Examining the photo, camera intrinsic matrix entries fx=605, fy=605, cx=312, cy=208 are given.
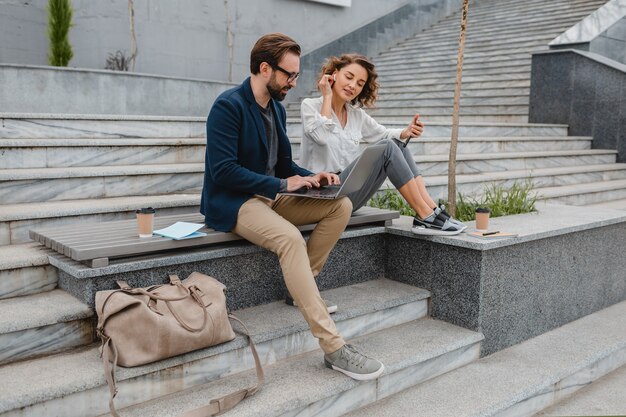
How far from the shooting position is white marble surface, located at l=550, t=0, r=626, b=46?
27.8ft

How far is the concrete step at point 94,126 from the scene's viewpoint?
14.7ft

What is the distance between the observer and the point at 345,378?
2.74 meters

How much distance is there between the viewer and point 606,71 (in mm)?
7664

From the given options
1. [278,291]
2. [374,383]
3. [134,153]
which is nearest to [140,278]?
[278,291]

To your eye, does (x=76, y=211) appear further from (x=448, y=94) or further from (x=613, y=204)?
(x=448, y=94)

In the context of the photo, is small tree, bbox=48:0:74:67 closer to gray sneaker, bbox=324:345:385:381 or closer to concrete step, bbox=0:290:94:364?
Result: concrete step, bbox=0:290:94:364

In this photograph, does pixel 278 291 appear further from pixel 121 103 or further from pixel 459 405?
pixel 121 103

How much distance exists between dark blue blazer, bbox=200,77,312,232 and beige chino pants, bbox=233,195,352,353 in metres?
0.08

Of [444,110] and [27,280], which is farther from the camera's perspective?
[444,110]

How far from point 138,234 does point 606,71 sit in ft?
22.4

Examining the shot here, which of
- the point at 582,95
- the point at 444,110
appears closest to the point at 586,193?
the point at 582,95

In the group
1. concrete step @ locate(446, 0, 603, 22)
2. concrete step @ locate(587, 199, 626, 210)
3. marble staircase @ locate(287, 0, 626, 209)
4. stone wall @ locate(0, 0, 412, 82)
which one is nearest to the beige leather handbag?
marble staircase @ locate(287, 0, 626, 209)

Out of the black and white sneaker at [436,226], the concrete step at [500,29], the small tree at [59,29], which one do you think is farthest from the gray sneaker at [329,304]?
the concrete step at [500,29]

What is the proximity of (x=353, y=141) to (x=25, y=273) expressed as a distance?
6.55ft
